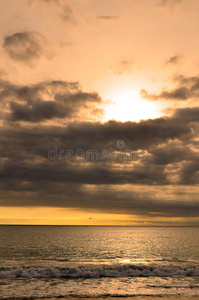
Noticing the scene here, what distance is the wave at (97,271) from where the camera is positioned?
35906mm

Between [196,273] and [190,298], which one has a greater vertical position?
[190,298]

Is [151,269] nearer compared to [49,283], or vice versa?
[49,283]

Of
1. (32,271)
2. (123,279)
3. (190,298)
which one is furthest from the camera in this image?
(32,271)

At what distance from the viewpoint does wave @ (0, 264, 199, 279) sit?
35906 mm

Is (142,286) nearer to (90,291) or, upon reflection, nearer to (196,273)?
(90,291)

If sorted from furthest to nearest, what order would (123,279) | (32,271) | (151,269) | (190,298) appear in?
(151,269) → (32,271) → (123,279) → (190,298)

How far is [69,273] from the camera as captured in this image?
3750 cm

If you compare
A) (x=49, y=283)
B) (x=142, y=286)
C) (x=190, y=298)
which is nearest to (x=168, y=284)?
(x=142, y=286)

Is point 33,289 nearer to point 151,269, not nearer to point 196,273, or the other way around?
point 151,269

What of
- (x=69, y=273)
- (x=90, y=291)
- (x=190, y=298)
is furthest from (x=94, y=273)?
(x=190, y=298)

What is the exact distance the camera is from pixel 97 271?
38.6m

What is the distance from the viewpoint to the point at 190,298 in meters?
22.8

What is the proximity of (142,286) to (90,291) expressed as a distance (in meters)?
6.46

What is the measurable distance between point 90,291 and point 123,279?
872cm
